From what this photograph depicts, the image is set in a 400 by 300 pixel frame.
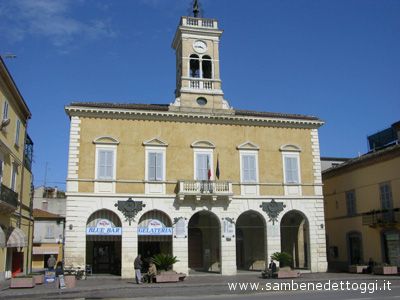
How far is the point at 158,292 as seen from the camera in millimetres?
20469

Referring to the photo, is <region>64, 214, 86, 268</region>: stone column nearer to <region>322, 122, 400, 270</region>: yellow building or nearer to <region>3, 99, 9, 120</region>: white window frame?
<region>3, 99, 9, 120</region>: white window frame

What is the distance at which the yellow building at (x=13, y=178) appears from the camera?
2556 centimetres

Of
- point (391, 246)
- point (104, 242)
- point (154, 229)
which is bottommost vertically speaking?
point (391, 246)

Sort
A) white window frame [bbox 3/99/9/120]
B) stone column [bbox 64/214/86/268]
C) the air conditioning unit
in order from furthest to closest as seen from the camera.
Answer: stone column [bbox 64/214/86/268] → white window frame [bbox 3/99/9/120] → the air conditioning unit

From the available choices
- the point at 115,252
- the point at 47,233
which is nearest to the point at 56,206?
the point at 47,233

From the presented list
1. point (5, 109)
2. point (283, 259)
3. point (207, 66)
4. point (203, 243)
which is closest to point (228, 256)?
point (283, 259)

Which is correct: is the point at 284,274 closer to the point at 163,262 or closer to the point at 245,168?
the point at 163,262

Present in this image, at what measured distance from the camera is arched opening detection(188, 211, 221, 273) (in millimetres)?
33656

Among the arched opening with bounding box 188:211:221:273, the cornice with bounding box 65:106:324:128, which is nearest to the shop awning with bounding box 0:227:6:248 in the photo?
the cornice with bounding box 65:106:324:128

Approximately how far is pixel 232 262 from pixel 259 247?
4.93 meters

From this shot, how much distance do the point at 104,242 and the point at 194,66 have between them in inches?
566

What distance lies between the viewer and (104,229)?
2931cm

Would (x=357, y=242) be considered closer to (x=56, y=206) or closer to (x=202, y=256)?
(x=202, y=256)

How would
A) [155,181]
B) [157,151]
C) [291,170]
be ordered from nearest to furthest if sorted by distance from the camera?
[155,181], [157,151], [291,170]
